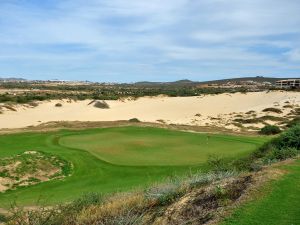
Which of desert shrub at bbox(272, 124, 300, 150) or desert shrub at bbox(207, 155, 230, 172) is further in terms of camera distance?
desert shrub at bbox(272, 124, 300, 150)

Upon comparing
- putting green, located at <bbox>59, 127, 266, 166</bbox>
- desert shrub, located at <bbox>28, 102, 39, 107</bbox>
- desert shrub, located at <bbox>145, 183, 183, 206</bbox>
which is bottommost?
desert shrub, located at <bbox>28, 102, 39, 107</bbox>

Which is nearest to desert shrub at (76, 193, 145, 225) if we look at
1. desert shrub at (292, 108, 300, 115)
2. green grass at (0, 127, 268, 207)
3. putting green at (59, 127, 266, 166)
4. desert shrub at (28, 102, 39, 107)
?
green grass at (0, 127, 268, 207)

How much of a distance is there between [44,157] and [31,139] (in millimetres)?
7825

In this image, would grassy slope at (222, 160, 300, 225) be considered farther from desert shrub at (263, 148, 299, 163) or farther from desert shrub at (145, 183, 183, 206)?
desert shrub at (263, 148, 299, 163)

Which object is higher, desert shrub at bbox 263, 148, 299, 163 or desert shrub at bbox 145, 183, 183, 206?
desert shrub at bbox 263, 148, 299, 163

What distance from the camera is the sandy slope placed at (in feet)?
208

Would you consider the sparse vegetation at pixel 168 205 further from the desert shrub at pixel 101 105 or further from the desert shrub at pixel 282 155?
the desert shrub at pixel 101 105

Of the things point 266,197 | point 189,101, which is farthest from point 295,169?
point 189,101

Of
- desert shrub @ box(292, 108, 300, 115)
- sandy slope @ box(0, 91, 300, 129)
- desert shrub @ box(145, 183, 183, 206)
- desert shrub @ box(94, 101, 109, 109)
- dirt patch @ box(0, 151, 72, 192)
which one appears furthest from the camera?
desert shrub @ box(94, 101, 109, 109)

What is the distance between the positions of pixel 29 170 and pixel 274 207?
14949mm

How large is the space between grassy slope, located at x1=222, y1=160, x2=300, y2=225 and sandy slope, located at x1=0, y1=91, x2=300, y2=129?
49.1m

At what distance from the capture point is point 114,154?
24.4 metres

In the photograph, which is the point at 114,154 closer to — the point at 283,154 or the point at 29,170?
the point at 29,170

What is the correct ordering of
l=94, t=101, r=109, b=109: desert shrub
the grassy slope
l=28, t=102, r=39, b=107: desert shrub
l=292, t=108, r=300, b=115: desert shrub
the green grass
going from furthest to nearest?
l=94, t=101, r=109, b=109: desert shrub < l=28, t=102, r=39, b=107: desert shrub < l=292, t=108, r=300, b=115: desert shrub < the green grass < the grassy slope
